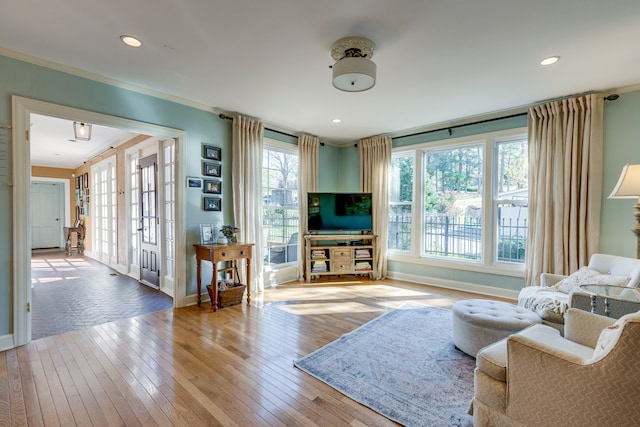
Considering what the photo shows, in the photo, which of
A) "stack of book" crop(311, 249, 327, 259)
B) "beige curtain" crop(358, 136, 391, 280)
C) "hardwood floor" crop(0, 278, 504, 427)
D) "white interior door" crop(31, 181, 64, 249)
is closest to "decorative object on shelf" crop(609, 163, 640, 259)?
"hardwood floor" crop(0, 278, 504, 427)

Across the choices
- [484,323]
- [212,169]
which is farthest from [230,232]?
[484,323]

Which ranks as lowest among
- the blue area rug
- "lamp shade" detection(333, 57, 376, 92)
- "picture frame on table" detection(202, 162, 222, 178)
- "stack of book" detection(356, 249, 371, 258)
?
the blue area rug

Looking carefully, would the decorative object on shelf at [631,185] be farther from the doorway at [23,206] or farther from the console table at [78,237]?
the console table at [78,237]

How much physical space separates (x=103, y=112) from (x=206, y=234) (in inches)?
66.6

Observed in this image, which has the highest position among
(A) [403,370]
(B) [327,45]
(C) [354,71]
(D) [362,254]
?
(B) [327,45]

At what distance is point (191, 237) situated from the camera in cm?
374

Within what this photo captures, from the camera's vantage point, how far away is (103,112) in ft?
9.77

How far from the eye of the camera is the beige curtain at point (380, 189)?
5.15 metres

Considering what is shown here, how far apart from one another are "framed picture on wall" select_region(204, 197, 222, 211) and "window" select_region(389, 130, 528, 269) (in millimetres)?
2928

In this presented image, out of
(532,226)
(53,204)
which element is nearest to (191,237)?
(532,226)

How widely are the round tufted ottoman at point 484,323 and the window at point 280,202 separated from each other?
305 centimetres

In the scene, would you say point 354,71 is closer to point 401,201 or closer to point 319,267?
point 401,201

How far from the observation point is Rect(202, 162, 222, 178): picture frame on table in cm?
388

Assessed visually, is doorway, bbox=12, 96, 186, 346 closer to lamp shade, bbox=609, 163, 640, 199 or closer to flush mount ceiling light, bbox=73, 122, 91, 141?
flush mount ceiling light, bbox=73, 122, 91, 141
